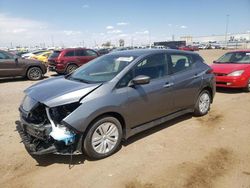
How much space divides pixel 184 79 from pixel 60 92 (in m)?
2.76

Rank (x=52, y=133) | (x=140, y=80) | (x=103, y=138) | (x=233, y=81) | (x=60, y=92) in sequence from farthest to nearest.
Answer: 1. (x=233, y=81)
2. (x=140, y=80)
3. (x=103, y=138)
4. (x=60, y=92)
5. (x=52, y=133)

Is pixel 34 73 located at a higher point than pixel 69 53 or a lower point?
lower

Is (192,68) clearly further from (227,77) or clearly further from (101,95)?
(227,77)

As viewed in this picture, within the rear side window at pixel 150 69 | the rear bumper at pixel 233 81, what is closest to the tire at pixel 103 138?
the rear side window at pixel 150 69

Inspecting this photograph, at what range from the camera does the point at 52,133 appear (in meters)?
3.67

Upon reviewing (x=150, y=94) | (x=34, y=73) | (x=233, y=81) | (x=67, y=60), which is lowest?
(x=34, y=73)

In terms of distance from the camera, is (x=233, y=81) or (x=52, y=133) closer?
(x=52, y=133)

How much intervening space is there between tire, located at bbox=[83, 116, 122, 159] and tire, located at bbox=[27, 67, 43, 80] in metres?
10.3

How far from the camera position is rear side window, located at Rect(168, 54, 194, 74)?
5255 mm

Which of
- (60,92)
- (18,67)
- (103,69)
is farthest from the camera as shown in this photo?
(18,67)

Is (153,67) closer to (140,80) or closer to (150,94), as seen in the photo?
(150,94)

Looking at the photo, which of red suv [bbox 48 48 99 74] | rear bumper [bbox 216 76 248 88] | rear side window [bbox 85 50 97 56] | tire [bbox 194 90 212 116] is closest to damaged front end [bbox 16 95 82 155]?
tire [bbox 194 90 212 116]

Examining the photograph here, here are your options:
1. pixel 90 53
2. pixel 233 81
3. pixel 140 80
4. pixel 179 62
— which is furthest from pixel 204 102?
pixel 90 53

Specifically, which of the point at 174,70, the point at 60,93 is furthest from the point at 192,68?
the point at 60,93
